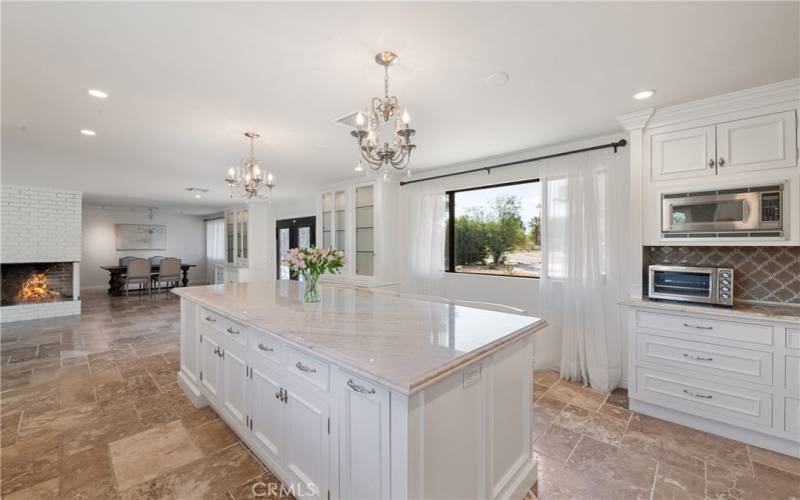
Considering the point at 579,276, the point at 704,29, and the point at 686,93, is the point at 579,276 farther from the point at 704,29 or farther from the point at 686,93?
the point at 704,29

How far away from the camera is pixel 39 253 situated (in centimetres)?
584

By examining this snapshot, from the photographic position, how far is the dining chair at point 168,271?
8.71 metres

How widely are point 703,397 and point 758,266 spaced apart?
1.11m

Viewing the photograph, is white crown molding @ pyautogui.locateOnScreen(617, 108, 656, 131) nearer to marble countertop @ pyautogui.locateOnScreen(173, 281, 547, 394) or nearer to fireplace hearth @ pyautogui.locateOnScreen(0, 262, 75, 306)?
marble countertop @ pyautogui.locateOnScreen(173, 281, 547, 394)

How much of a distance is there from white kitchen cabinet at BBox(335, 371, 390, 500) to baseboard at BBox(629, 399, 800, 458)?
249 centimetres

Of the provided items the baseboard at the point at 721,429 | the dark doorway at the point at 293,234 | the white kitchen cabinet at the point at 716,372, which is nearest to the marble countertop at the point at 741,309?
the white kitchen cabinet at the point at 716,372

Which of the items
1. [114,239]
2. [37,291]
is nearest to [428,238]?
[37,291]

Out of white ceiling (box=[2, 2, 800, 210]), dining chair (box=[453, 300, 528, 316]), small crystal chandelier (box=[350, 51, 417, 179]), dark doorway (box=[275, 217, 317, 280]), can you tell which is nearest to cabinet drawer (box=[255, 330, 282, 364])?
small crystal chandelier (box=[350, 51, 417, 179])

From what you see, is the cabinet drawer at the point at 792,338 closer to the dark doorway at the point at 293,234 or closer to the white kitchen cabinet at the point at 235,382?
the white kitchen cabinet at the point at 235,382

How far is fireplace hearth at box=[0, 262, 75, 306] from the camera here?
5.85 meters

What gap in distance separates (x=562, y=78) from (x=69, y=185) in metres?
7.52

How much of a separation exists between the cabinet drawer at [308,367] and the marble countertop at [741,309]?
2.47m

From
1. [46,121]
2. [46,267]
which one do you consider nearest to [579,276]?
[46,121]

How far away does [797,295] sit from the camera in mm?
2395
